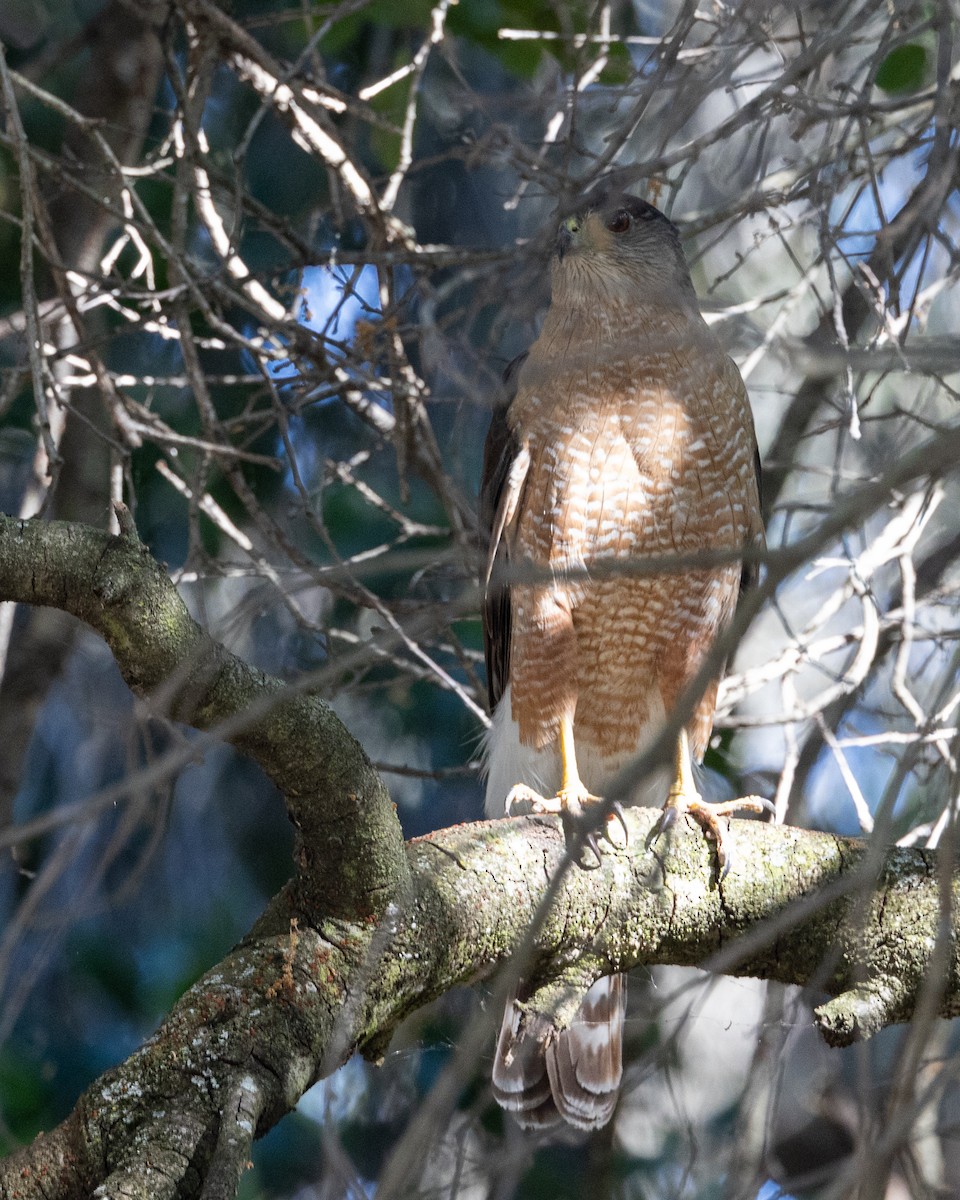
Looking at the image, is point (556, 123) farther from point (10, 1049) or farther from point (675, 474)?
point (10, 1049)

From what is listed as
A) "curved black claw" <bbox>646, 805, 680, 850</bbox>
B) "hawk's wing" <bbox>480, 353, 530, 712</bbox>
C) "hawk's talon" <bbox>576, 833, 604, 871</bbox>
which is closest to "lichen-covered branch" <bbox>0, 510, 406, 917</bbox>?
"hawk's talon" <bbox>576, 833, 604, 871</bbox>

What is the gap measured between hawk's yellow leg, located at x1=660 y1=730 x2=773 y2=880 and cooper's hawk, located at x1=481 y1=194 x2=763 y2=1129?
0.01 metres

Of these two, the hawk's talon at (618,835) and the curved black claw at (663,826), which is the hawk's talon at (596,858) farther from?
the curved black claw at (663,826)

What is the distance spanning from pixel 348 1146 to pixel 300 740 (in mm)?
2690

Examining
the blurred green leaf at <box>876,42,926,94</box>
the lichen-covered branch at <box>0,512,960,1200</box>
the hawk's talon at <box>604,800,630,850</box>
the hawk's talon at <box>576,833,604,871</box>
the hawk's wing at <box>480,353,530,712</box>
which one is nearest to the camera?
the lichen-covered branch at <box>0,512,960,1200</box>

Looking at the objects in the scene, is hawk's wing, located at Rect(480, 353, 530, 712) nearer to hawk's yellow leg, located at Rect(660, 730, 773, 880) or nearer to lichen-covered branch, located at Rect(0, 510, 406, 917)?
hawk's yellow leg, located at Rect(660, 730, 773, 880)

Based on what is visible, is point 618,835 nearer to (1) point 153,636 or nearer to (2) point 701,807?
(2) point 701,807

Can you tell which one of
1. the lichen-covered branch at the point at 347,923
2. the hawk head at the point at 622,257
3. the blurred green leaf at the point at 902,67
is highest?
the blurred green leaf at the point at 902,67

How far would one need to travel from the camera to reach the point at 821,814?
5.10 metres

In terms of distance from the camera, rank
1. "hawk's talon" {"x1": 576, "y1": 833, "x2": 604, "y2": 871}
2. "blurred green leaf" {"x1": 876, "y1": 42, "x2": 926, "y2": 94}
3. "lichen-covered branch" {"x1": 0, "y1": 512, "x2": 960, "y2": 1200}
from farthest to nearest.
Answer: "blurred green leaf" {"x1": 876, "y1": 42, "x2": 926, "y2": 94} → "hawk's talon" {"x1": 576, "y1": 833, "x2": 604, "y2": 871} → "lichen-covered branch" {"x1": 0, "y1": 512, "x2": 960, "y2": 1200}

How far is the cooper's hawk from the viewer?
334cm

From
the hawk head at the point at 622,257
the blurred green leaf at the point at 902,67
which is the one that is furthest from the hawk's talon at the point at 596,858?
the blurred green leaf at the point at 902,67

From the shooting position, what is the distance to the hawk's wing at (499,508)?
352cm

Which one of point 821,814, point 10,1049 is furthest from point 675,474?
point 10,1049
